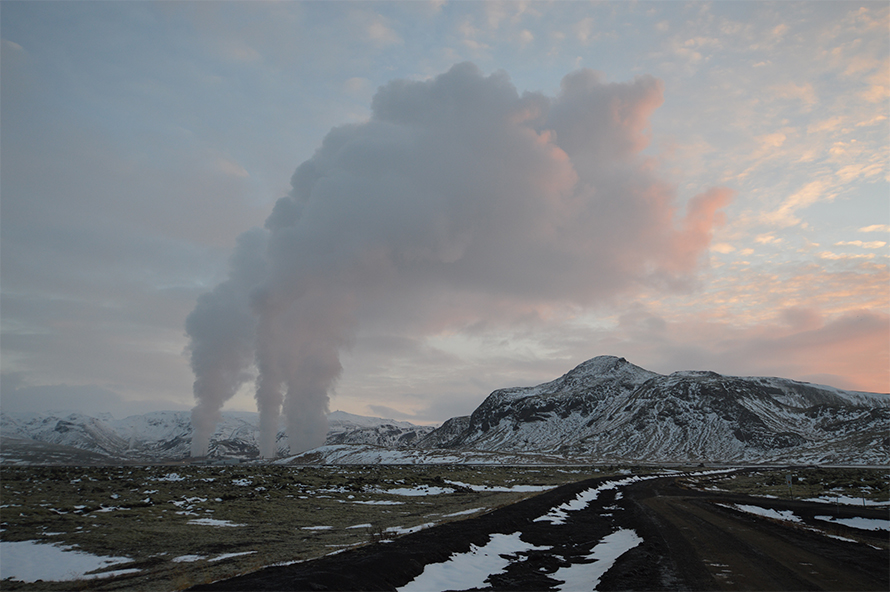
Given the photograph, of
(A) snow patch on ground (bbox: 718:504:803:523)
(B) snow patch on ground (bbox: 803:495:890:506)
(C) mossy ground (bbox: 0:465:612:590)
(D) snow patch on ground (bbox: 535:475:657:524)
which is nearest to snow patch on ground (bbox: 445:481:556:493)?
(D) snow patch on ground (bbox: 535:475:657:524)

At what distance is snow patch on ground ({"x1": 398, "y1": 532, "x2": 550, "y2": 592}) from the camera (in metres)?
16.0

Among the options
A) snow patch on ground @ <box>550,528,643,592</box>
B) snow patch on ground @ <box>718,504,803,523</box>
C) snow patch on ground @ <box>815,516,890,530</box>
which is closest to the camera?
snow patch on ground @ <box>550,528,643,592</box>

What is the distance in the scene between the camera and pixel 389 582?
1514 cm

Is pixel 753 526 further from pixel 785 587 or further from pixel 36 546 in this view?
pixel 36 546

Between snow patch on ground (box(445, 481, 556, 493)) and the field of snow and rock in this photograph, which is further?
snow patch on ground (box(445, 481, 556, 493))

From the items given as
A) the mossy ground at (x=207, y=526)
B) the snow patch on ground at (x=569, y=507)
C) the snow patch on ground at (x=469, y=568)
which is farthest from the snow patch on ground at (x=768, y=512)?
the snow patch on ground at (x=469, y=568)

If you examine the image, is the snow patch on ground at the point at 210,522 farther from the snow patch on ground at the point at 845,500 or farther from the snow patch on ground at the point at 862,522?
the snow patch on ground at the point at 845,500

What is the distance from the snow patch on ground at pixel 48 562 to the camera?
55.6 feet

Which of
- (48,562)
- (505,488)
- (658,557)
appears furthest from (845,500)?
(48,562)

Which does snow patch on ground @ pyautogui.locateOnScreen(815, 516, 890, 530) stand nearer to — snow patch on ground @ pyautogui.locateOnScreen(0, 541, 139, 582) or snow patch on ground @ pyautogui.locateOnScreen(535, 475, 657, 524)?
snow patch on ground @ pyautogui.locateOnScreen(535, 475, 657, 524)

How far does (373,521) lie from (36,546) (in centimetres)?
1677

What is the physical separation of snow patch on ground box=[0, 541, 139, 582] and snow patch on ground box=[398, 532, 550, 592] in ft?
34.9

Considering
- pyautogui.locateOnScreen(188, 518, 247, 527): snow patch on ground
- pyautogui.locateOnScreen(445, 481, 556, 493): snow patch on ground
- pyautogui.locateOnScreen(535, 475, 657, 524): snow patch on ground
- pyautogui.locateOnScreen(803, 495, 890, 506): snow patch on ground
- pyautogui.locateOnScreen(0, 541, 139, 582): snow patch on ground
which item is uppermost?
pyautogui.locateOnScreen(0, 541, 139, 582): snow patch on ground

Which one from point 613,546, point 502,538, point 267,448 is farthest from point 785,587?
point 267,448
